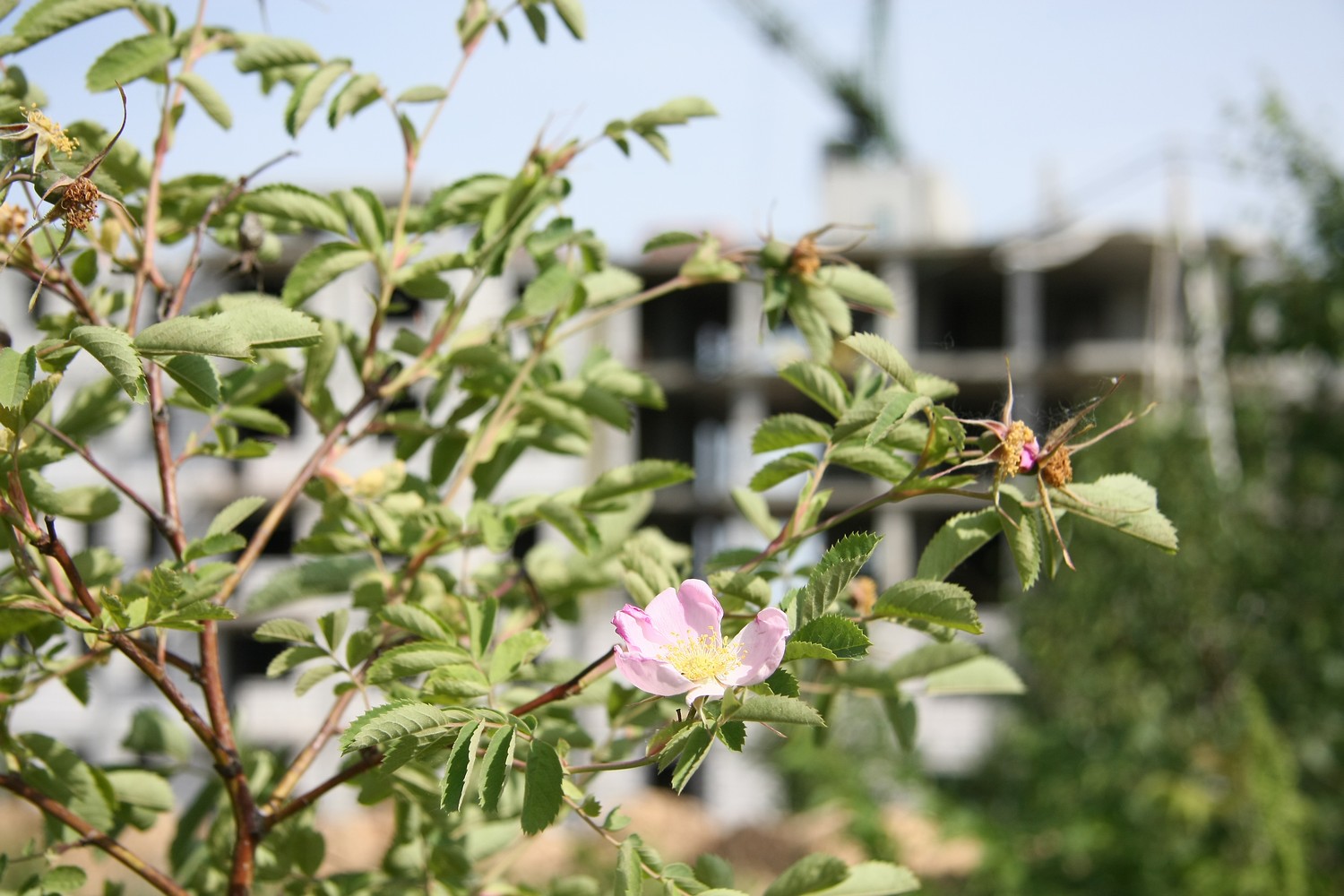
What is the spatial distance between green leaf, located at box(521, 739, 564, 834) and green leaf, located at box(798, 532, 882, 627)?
119 mm

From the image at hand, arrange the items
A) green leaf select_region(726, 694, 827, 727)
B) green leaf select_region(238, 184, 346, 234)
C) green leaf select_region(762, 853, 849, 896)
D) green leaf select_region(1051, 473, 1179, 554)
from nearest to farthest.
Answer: green leaf select_region(726, 694, 827, 727) → green leaf select_region(1051, 473, 1179, 554) → green leaf select_region(762, 853, 849, 896) → green leaf select_region(238, 184, 346, 234)

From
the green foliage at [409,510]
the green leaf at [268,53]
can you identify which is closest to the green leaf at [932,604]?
the green foliage at [409,510]

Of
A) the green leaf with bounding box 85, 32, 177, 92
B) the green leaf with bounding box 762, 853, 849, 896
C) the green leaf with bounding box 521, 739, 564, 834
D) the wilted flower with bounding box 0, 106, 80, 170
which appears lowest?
the green leaf with bounding box 762, 853, 849, 896

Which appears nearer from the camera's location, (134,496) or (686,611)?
(686,611)

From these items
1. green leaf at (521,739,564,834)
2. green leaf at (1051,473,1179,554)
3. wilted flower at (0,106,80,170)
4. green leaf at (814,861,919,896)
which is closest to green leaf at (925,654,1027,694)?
green leaf at (814,861,919,896)

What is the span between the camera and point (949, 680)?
31.2 inches

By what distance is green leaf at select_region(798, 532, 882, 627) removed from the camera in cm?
47

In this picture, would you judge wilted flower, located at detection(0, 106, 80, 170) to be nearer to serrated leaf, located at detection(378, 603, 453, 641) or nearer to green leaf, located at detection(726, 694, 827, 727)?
serrated leaf, located at detection(378, 603, 453, 641)

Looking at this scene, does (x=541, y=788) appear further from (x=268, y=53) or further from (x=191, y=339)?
(x=268, y=53)

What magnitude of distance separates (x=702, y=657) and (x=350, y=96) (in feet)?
1.52

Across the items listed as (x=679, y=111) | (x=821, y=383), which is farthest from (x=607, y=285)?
(x=821, y=383)

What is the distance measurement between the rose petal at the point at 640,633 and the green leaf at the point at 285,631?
0.74 ft

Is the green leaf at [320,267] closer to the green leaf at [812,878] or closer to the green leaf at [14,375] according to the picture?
the green leaf at [14,375]

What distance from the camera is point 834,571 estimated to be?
1.58ft
